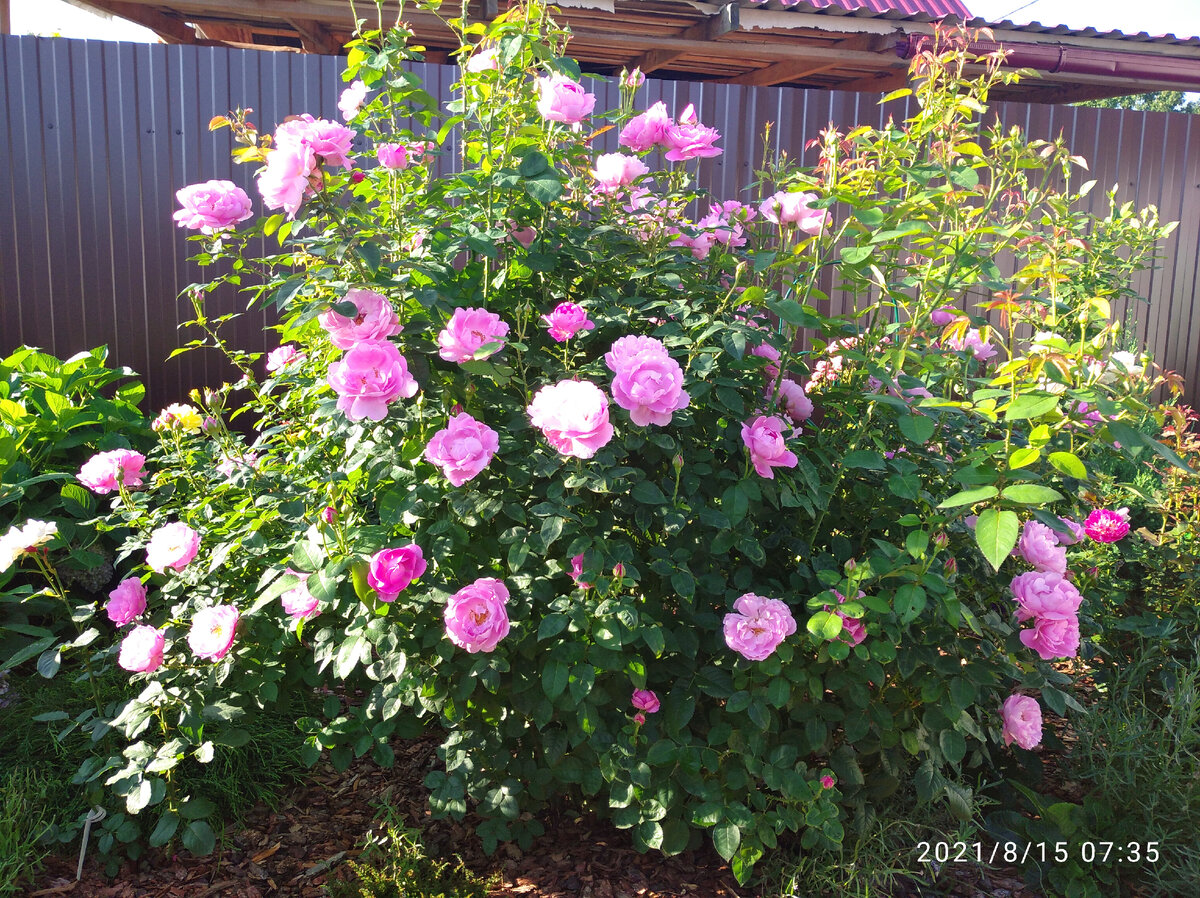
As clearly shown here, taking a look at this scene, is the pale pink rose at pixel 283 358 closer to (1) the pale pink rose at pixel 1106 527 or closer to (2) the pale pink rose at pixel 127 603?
(2) the pale pink rose at pixel 127 603

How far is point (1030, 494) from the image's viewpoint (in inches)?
49.8

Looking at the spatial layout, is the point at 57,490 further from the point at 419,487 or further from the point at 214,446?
the point at 419,487

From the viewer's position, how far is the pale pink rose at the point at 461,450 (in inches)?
54.7

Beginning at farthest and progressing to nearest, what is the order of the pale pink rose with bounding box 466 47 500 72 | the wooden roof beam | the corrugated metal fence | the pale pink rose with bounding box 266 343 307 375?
the wooden roof beam < the corrugated metal fence < the pale pink rose with bounding box 266 343 307 375 < the pale pink rose with bounding box 466 47 500 72

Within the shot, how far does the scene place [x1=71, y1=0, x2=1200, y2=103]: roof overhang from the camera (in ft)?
15.4

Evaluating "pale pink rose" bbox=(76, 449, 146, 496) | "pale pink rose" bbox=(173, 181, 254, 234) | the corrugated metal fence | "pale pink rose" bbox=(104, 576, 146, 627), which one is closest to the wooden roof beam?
the corrugated metal fence

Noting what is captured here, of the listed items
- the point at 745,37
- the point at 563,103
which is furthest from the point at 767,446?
the point at 745,37

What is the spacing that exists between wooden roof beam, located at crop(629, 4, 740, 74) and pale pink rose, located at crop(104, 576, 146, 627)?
4.32 metres

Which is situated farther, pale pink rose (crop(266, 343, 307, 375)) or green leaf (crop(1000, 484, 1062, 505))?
pale pink rose (crop(266, 343, 307, 375))

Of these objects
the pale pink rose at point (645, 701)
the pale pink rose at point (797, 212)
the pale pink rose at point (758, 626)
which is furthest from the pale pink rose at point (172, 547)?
the pale pink rose at point (797, 212)

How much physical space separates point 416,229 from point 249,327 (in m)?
2.57

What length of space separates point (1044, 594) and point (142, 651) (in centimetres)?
180

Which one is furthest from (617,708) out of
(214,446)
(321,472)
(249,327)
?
(249,327)

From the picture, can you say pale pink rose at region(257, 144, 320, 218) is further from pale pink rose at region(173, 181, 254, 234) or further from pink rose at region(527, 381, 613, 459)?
pink rose at region(527, 381, 613, 459)
